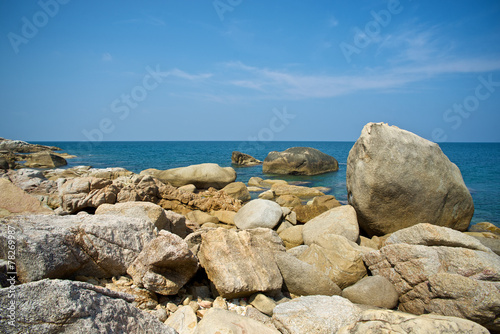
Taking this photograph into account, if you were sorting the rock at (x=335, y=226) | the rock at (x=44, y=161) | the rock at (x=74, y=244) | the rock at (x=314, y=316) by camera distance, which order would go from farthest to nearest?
1. the rock at (x=44, y=161)
2. the rock at (x=335, y=226)
3. the rock at (x=314, y=316)
4. the rock at (x=74, y=244)

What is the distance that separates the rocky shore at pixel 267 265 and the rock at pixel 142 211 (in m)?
0.03

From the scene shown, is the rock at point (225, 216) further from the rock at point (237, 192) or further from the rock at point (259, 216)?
the rock at point (237, 192)

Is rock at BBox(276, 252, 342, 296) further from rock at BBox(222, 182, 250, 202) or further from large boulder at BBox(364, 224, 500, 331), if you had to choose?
rock at BBox(222, 182, 250, 202)

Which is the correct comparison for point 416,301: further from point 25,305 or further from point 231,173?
point 231,173

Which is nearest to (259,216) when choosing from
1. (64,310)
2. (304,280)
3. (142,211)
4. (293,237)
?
(293,237)

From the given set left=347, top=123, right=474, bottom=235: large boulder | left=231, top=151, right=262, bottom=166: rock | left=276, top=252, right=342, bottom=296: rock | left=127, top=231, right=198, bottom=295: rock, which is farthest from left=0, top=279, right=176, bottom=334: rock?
left=231, top=151, right=262, bottom=166: rock

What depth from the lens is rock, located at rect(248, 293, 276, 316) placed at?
425 cm

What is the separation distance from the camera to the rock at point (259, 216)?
8406 millimetres

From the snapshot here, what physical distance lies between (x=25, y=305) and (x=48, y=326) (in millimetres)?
223

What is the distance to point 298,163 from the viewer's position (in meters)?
28.6

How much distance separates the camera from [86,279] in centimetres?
395

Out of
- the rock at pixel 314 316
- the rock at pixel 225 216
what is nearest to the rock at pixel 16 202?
the rock at pixel 225 216

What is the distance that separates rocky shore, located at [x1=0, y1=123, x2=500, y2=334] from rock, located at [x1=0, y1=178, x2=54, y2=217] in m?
0.04

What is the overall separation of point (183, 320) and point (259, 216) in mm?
5098
